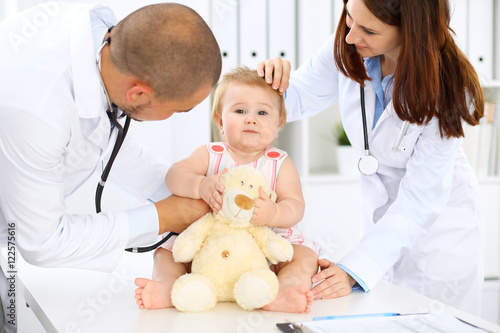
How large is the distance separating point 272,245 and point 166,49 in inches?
17.5

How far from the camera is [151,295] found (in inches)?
41.8

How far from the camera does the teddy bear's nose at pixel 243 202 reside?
3.62 feet

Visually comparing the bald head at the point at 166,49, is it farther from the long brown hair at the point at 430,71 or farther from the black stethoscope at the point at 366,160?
the black stethoscope at the point at 366,160

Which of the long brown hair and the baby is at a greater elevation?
the long brown hair

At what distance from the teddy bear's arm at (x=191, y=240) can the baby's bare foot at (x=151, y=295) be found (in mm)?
83

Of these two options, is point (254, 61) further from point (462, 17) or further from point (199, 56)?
point (199, 56)

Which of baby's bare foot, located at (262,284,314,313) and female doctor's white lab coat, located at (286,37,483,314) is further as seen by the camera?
female doctor's white lab coat, located at (286,37,483,314)

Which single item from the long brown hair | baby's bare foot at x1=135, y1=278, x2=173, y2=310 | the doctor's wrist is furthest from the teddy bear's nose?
the long brown hair

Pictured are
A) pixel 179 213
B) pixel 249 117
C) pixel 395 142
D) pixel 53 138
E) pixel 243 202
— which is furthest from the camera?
pixel 395 142

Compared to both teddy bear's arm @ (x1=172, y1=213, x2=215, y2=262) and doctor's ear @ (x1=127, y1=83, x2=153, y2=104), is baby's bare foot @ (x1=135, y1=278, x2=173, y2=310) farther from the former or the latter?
doctor's ear @ (x1=127, y1=83, x2=153, y2=104)

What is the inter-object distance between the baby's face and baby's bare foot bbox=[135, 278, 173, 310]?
0.41 m

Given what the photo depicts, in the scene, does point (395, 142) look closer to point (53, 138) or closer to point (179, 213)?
point (179, 213)

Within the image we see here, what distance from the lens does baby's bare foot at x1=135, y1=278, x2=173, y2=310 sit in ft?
3.47

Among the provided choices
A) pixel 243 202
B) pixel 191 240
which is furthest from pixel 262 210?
pixel 191 240
